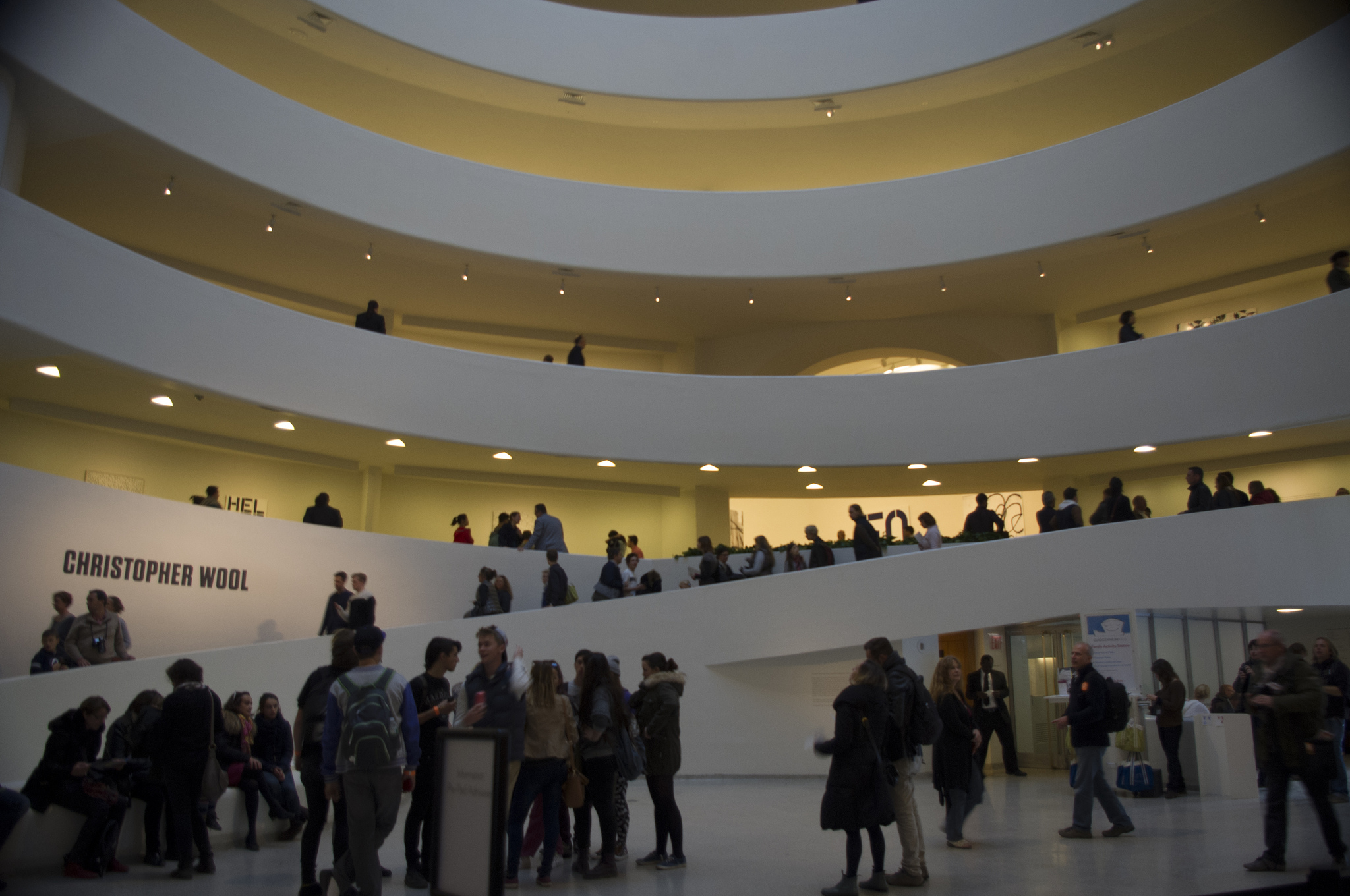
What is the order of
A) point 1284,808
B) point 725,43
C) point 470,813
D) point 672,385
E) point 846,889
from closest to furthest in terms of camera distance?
point 470,813 → point 846,889 → point 1284,808 → point 672,385 → point 725,43

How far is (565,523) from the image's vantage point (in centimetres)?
1939

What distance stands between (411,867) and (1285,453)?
15.9 m

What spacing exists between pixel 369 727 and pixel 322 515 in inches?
410

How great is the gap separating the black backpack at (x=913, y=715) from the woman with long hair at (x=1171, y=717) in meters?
5.47

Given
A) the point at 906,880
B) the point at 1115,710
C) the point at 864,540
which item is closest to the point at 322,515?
the point at 864,540

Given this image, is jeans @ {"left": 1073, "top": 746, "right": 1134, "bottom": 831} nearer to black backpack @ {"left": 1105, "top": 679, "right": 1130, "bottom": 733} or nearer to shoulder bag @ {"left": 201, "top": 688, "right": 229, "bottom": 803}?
black backpack @ {"left": 1105, "top": 679, "right": 1130, "bottom": 733}

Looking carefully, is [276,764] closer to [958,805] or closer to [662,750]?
[662,750]

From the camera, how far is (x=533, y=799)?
6270 mm

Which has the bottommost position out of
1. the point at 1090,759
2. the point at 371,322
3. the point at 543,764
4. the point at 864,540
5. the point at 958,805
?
the point at 958,805

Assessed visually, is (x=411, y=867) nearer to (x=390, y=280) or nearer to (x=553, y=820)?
(x=553, y=820)

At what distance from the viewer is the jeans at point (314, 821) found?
217 inches

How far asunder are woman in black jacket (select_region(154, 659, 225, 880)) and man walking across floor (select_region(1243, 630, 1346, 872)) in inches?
265

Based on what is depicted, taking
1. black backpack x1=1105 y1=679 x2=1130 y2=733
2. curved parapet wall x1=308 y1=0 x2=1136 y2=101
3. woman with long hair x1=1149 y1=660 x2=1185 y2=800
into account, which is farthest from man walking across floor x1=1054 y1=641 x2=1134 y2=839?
curved parapet wall x1=308 y1=0 x2=1136 y2=101

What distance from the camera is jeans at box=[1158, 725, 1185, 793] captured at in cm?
1085
